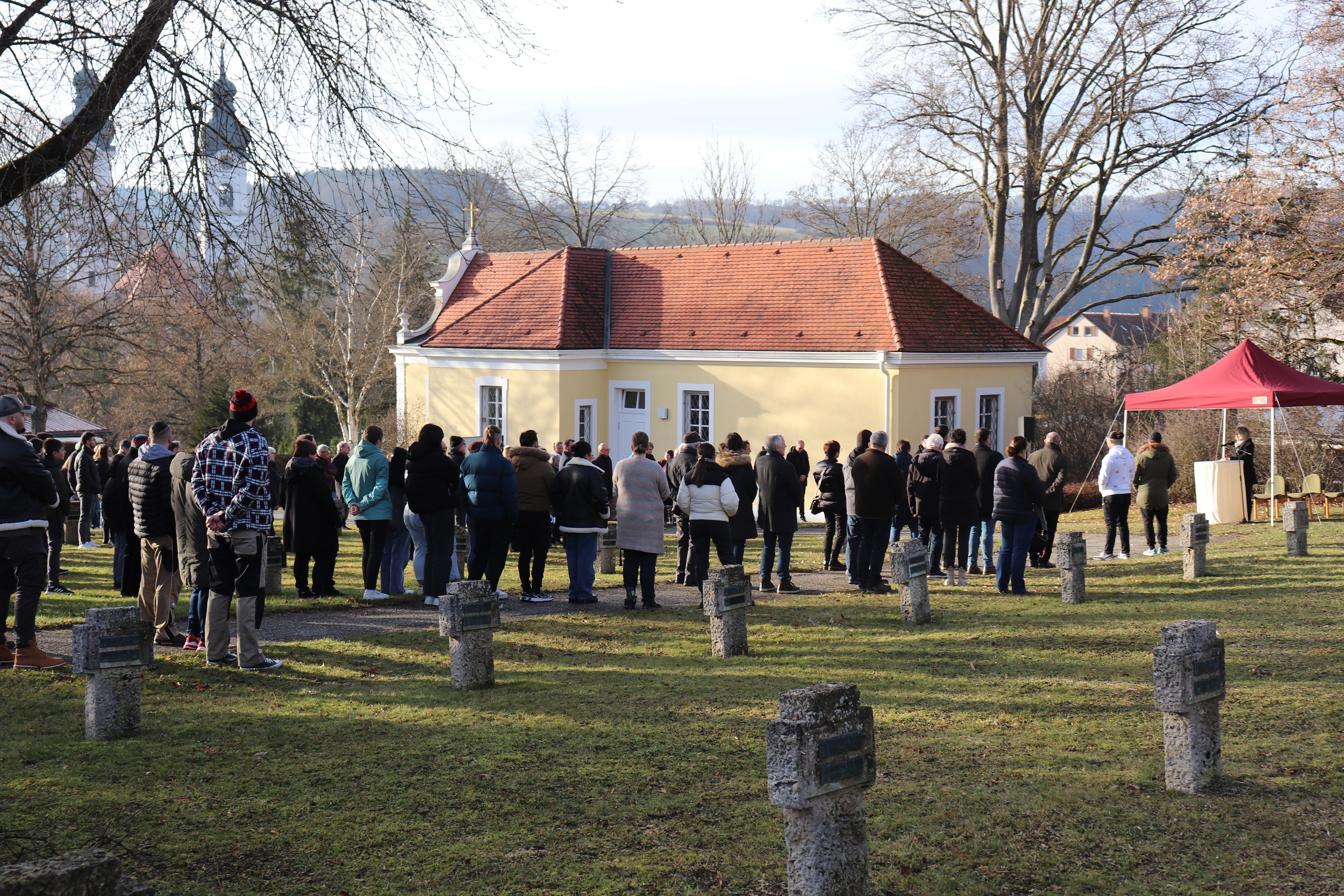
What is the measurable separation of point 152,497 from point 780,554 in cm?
698

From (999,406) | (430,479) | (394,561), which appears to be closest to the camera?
(430,479)

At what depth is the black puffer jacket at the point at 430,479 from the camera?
11.9 m

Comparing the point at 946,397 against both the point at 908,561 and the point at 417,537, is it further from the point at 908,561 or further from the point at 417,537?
the point at 417,537

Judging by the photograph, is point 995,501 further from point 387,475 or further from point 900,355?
point 900,355

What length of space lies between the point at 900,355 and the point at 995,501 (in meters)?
12.5

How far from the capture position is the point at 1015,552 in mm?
12852

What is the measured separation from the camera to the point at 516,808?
582 cm

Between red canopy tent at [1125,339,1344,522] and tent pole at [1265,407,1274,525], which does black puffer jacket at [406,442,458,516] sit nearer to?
red canopy tent at [1125,339,1344,522]

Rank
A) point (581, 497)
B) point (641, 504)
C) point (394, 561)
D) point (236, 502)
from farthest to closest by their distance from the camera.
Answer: point (394, 561), point (581, 497), point (641, 504), point (236, 502)

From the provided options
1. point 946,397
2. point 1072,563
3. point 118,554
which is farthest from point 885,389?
point 118,554

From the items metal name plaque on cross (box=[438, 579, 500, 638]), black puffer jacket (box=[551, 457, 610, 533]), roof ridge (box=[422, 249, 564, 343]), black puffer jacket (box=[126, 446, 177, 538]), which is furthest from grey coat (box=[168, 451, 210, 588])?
roof ridge (box=[422, 249, 564, 343])

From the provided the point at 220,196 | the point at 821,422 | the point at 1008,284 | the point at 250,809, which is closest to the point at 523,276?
the point at 821,422

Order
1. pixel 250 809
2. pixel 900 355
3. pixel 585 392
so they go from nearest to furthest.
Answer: pixel 250 809 < pixel 900 355 < pixel 585 392

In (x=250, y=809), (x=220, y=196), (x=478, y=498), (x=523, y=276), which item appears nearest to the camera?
(x=250, y=809)
